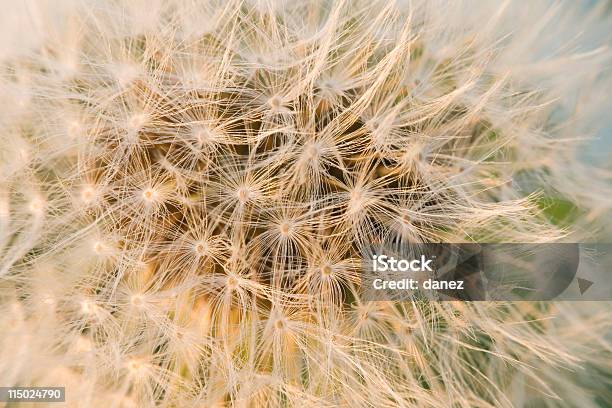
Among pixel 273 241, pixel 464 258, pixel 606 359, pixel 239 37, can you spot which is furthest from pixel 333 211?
pixel 606 359

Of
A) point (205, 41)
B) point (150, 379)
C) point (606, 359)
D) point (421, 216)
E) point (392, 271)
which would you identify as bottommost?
point (150, 379)

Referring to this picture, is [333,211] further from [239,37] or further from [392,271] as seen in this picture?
[239,37]

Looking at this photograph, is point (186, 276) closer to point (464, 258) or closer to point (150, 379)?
point (150, 379)

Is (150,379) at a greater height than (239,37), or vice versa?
(239,37)

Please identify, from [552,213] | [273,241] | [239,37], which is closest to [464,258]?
[552,213]

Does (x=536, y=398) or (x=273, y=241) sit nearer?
(x=273, y=241)

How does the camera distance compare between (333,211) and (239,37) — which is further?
(239,37)
